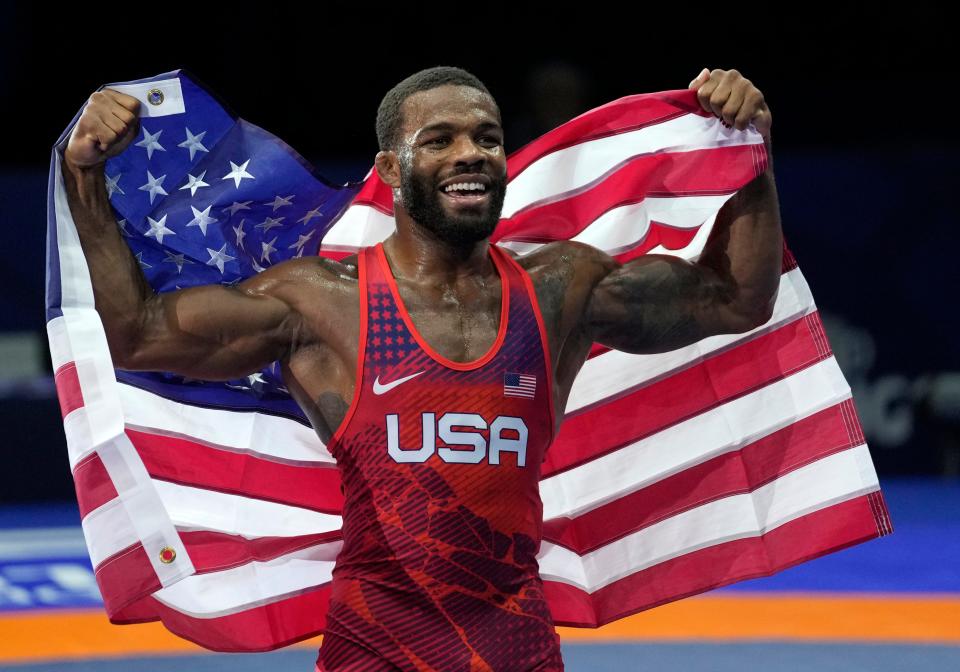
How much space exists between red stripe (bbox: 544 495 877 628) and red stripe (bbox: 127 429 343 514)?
737 millimetres

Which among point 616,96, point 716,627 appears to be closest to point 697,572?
point 716,627

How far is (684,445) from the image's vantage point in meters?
3.93

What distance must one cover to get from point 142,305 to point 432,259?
0.71 metres

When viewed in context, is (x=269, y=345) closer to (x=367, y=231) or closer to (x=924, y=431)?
(x=367, y=231)

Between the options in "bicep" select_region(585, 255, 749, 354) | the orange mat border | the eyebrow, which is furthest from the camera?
the orange mat border

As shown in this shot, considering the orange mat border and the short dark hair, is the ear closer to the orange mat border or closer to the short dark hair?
the short dark hair

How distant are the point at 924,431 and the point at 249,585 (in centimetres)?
668

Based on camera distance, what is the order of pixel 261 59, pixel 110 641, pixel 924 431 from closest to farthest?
pixel 110 641 < pixel 924 431 < pixel 261 59

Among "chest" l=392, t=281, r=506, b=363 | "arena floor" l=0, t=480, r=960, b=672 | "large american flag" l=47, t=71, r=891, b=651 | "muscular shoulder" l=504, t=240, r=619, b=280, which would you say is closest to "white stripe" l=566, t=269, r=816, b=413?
"large american flag" l=47, t=71, r=891, b=651

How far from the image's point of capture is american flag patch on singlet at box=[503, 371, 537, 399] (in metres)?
2.96

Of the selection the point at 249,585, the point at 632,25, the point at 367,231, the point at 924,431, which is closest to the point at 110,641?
the point at 249,585

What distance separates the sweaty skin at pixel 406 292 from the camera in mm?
2922

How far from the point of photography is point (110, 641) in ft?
18.8

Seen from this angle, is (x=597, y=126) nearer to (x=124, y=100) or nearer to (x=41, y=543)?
(x=124, y=100)
